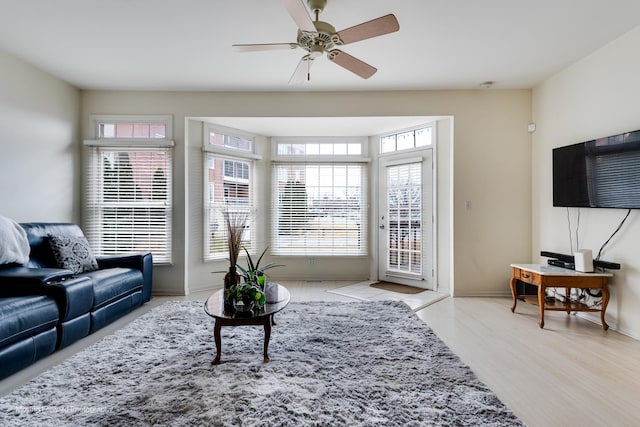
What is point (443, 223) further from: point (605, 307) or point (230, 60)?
point (230, 60)

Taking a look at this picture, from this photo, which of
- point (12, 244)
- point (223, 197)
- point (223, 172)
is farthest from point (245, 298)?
point (223, 172)

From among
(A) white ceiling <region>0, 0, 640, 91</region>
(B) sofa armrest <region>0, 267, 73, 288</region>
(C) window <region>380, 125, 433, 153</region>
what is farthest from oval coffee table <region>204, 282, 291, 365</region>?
(C) window <region>380, 125, 433, 153</region>

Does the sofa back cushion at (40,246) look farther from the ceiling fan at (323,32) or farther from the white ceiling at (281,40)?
the ceiling fan at (323,32)

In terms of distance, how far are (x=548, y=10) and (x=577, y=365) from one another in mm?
2788

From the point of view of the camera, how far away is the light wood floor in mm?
1729

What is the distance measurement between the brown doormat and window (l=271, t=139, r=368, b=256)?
0.59m

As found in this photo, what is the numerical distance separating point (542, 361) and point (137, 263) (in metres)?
4.09

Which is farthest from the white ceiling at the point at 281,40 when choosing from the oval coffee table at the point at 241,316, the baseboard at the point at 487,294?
the baseboard at the point at 487,294

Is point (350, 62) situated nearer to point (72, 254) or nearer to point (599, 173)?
point (599, 173)

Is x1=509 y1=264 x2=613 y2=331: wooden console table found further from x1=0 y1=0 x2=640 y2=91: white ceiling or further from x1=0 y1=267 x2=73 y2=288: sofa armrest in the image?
x1=0 y1=267 x2=73 y2=288: sofa armrest

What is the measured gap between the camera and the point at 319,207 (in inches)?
196

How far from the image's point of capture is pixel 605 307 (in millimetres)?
2801

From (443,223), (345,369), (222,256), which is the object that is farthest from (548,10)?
(222,256)

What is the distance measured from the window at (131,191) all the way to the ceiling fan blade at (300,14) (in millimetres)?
2812
